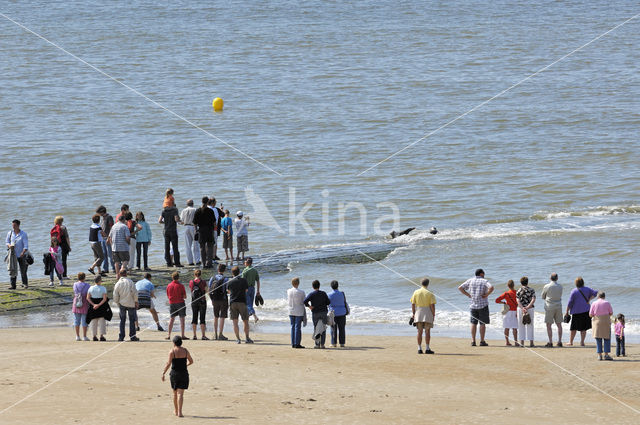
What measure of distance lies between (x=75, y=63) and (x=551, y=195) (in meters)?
36.9

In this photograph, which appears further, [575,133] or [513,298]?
[575,133]

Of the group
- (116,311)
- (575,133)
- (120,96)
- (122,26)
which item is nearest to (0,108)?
(120,96)

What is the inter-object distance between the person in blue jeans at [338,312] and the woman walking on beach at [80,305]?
4173mm

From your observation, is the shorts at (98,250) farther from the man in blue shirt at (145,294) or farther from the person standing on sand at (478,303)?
the person standing on sand at (478,303)

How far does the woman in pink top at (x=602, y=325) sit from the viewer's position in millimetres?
15336

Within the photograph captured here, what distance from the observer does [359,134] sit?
42938 millimetres

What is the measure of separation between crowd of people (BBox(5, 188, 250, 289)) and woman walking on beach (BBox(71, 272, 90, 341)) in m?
3.18

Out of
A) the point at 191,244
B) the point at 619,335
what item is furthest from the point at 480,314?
the point at 191,244

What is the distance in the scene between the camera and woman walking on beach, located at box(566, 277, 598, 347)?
16125 mm

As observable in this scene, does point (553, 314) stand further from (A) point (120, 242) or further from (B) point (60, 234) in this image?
(B) point (60, 234)

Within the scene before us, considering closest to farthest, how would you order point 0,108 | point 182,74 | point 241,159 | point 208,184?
point 208,184
point 241,159
point 0,108
point 182,74

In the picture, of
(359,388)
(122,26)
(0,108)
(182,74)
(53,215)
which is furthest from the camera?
(122,26)

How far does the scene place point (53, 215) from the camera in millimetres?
33406

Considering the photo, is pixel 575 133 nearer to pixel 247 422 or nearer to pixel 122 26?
pixel 247 422
